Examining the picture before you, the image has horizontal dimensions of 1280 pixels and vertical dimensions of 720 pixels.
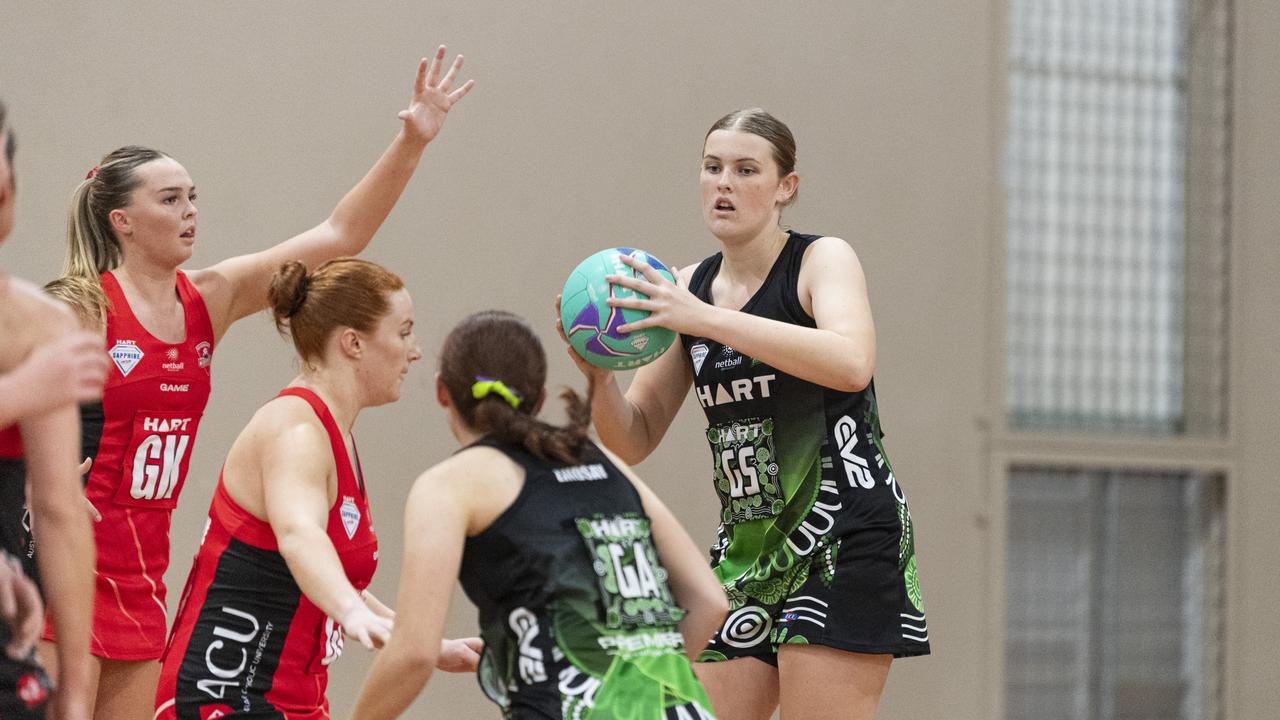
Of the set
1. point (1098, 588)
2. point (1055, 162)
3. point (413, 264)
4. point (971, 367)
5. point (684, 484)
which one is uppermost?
point (1055, 162)

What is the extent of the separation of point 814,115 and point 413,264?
1.64 m

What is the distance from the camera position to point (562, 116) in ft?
16.6

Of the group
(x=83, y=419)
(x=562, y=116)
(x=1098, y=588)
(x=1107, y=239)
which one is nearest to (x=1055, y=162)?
(x=1107, y=239)

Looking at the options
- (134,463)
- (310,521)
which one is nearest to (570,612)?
(310,521)

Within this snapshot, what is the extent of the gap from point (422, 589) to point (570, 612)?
8.7 inches

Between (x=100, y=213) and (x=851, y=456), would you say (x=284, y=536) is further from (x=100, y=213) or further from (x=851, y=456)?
(x=100, y=213)

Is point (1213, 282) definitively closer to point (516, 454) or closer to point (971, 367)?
point (971, 367)

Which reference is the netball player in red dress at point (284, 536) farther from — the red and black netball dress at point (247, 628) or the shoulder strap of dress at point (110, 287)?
the shoulder strap of dress at point (110, 287)

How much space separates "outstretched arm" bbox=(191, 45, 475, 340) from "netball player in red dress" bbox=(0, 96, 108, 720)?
1598 mm

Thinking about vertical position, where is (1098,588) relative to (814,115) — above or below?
below

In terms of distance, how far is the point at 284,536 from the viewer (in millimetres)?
2268

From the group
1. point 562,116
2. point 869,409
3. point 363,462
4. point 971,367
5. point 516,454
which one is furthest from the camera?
point 971,367

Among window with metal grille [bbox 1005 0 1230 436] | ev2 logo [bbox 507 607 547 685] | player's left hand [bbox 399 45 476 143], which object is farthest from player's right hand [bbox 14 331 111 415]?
window with metal grille [bbox 1005 0 1230 436]

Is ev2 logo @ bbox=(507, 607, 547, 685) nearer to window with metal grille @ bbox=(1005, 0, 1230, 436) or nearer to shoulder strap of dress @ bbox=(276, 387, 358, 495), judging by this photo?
shoulder strap of dress @ bbox=(276, 387, 358, 495)
